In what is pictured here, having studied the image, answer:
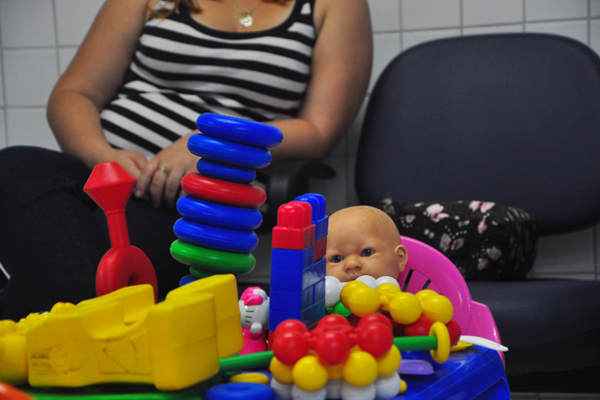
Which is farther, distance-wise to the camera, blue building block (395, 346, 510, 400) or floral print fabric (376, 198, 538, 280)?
floral print fabric (376, 198, 538, 280)

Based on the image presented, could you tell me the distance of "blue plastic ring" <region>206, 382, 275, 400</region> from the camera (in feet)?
2.47

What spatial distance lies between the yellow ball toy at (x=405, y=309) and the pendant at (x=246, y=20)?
3.61 ft

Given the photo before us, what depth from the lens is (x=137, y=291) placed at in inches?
35.6

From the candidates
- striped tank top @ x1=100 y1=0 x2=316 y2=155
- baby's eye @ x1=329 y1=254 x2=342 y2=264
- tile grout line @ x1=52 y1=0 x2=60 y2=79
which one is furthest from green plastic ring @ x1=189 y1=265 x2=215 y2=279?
tile grout line @ x1=52 y1=0 x2=60 y2=79

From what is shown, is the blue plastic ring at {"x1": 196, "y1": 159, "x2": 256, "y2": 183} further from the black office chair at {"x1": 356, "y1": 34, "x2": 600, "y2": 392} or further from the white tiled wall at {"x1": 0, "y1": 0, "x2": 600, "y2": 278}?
the white tiled wall at {"x1": 0, "y1": 0, "x2": 600, "y2": 278}

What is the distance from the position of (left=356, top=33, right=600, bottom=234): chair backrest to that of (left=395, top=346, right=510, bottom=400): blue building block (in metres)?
0.83

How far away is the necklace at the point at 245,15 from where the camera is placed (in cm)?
194

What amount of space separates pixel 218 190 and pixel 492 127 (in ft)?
3.38

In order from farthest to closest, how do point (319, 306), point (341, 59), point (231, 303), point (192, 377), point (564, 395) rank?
point (564, 395) → point (341, 59) → point (319, 306) → point (231, 303) → point (192, 377)

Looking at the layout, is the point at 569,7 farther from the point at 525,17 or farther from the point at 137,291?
the point at 137,291

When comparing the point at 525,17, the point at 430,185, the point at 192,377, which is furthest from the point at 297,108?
the point at 192,377

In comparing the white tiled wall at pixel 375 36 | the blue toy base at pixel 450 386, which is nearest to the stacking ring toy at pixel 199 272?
the blue toy base at pixel 450 386

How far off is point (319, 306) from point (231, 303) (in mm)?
133

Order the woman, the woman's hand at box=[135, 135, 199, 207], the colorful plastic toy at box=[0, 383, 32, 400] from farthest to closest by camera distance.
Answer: the woman → the woman's hand at box=[135, 135, 199, 207] → the colorful plastic toy at box=[0, 383, 32, 400]
